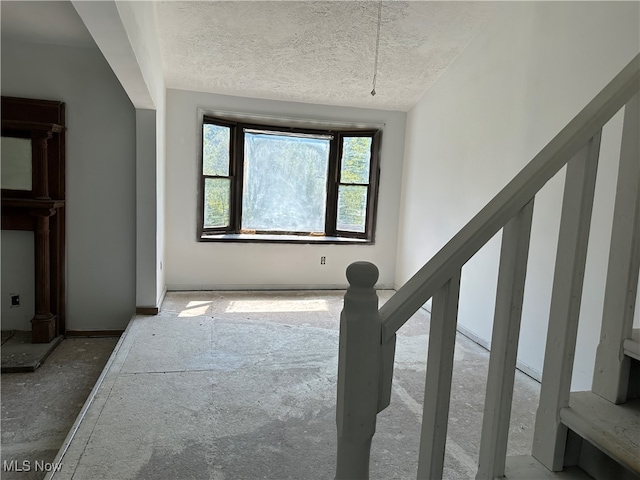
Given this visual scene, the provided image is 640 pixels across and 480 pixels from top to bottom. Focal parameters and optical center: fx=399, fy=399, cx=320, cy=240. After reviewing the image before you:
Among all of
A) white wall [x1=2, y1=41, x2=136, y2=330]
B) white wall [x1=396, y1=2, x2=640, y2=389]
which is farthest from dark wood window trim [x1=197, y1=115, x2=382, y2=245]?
white wall [x1=2, y1=41, x2=136, y2=330]

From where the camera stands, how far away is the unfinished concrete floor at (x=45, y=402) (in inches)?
87.0

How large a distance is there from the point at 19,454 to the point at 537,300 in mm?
3338

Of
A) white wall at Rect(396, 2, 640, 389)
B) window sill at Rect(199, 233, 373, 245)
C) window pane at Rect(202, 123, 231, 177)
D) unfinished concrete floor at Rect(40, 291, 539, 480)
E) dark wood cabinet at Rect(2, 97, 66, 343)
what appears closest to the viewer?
unfinished concrete floor at Rect(40, 291, 539, 480)

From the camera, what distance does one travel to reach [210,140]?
472cm

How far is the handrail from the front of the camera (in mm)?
820

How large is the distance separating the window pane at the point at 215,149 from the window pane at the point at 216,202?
0.36 feet

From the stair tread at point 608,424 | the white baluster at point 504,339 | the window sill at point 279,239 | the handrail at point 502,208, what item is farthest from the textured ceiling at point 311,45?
the stair tread at point 608,424

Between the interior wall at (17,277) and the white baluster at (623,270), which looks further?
the interior wall at (17,277)

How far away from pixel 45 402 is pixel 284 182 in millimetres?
3309

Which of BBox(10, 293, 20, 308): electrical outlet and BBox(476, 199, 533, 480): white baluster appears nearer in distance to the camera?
BBox(476, 199, 533, 480): white baluster

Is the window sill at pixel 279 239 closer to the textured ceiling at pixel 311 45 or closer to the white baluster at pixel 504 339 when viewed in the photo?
the textured ceiling at pixel 311 45

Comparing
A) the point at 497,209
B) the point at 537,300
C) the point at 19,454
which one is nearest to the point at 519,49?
the point at 537,300

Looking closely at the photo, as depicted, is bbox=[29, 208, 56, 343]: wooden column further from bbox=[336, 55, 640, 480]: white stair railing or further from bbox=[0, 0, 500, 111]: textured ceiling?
bbox=[336, 55, 640, 480]: white stair railing

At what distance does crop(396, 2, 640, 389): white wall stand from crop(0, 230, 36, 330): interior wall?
4006 mm
